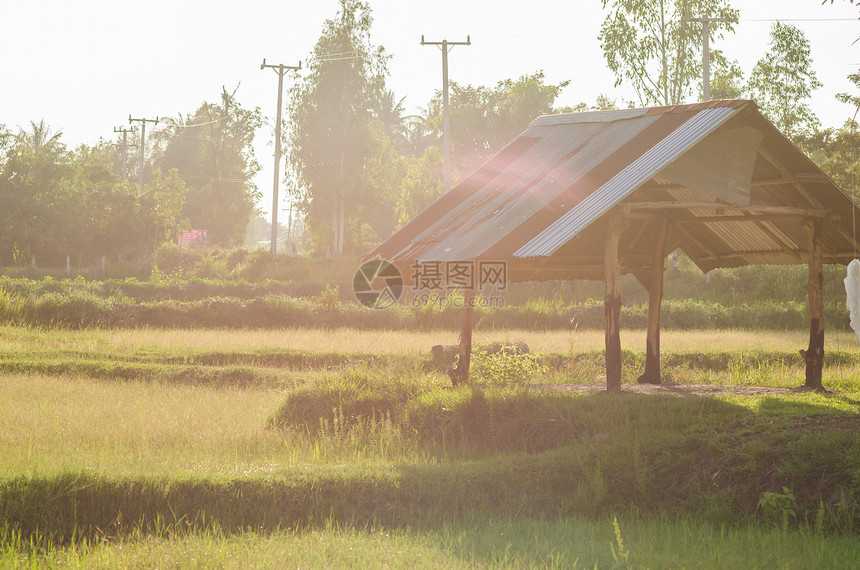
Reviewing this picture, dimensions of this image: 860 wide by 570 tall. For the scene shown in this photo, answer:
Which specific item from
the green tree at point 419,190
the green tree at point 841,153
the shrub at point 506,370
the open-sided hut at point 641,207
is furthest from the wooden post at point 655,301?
the green tree at point 419,190

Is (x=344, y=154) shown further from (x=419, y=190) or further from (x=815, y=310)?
(x=815, y=310)

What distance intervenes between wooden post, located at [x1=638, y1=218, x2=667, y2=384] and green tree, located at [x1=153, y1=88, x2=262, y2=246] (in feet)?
172

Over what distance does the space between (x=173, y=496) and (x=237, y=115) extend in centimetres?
6296

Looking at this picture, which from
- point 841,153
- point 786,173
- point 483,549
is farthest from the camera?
point 841,153

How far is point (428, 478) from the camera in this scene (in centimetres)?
859

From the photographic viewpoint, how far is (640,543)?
22.4ft

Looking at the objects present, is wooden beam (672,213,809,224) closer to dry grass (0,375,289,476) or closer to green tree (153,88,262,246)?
dry grass (0,375,289,476)

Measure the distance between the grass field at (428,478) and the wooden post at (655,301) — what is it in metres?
2.14

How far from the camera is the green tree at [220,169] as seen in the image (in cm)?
6562

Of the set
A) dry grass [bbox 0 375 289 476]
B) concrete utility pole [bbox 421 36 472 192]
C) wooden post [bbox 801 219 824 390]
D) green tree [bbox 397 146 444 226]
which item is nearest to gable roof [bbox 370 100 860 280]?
wooden post [bbox 801 219 824 390]

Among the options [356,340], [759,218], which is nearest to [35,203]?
[356,340]

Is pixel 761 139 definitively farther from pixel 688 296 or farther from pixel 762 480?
pixel 688 296

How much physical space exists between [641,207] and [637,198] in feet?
7.47

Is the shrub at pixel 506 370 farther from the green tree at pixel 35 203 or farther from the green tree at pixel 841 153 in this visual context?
the green tree at pixel 35 203
